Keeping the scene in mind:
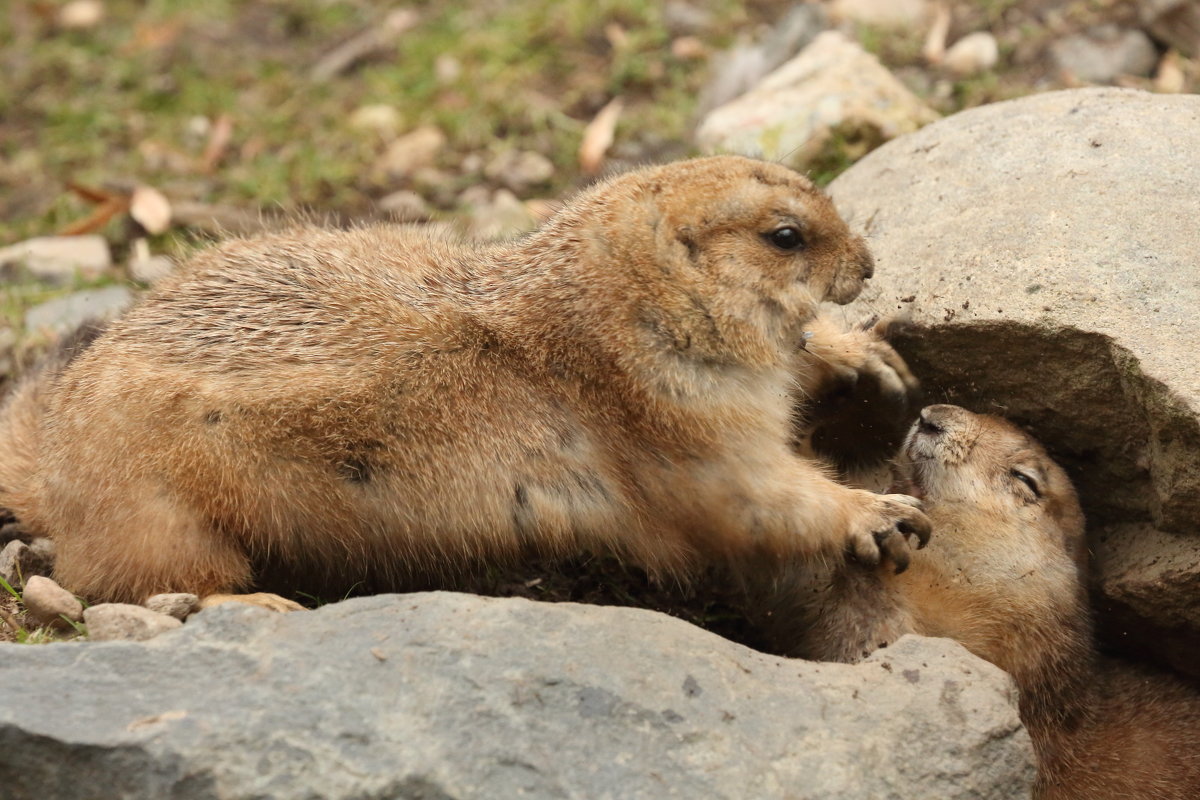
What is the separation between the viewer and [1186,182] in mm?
5406

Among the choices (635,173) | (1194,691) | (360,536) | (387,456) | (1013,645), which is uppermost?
(635,173)

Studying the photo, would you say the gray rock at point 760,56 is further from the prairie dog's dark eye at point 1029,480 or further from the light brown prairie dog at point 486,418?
the prairie dog's dark eye at point 1029,480

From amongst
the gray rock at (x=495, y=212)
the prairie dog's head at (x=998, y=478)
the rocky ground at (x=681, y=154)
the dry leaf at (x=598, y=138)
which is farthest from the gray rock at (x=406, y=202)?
the prairie dog's head at (x=998, y=478)

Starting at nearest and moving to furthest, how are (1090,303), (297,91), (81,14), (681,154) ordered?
(1090,303), (681,154), (297,91), (81,14)

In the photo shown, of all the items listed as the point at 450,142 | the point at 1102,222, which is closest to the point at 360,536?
the point at 1102,222

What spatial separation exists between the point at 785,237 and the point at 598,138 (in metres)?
4.36

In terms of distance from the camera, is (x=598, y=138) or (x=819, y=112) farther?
(x=598, y=138)

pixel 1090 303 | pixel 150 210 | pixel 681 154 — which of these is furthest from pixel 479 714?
pixel 150 210

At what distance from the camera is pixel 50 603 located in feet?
15.1

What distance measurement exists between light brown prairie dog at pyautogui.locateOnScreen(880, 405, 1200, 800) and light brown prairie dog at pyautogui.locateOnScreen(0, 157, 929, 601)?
1.59 feet

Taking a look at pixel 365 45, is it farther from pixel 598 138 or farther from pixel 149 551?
pixel 149 551

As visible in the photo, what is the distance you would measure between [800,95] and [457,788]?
525cm

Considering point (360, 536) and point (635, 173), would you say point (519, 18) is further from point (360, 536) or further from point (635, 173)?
point (360, 536)

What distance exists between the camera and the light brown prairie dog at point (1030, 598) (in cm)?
519
